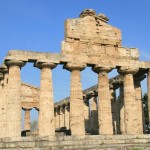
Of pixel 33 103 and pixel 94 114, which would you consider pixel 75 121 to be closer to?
pixel 94 114

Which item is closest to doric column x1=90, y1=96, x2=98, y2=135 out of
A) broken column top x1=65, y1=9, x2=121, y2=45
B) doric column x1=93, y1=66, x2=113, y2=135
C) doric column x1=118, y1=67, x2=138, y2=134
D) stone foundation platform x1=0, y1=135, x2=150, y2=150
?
doric column x1=118, y1=67, x2=138, y2=134

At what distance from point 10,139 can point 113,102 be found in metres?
16.7

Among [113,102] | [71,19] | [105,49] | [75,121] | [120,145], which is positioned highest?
[71,19]

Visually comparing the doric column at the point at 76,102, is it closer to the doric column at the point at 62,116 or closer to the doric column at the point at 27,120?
the doric column at the point at 27,120

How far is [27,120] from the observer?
51781mm

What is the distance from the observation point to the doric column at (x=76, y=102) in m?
32.6

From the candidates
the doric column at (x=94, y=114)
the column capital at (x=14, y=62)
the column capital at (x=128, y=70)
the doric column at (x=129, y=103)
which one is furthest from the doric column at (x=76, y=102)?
the doric column at (x=94, y=114)

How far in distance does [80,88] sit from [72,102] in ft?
5.29

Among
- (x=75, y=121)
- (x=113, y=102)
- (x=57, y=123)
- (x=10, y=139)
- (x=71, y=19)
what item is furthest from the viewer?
(x=57, y=123)

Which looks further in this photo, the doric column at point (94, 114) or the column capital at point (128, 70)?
the doric column at point (94, 114)

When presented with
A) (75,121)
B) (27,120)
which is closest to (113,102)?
(75,121)

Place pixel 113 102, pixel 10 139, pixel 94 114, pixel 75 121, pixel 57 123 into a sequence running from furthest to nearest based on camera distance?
pixel 57 123 → pixel 94 114 → pixel 113 102 → pixel 75 121 → pixel 10 139

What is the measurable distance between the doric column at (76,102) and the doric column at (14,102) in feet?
16.0

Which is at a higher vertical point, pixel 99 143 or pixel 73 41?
pixel 73 41
